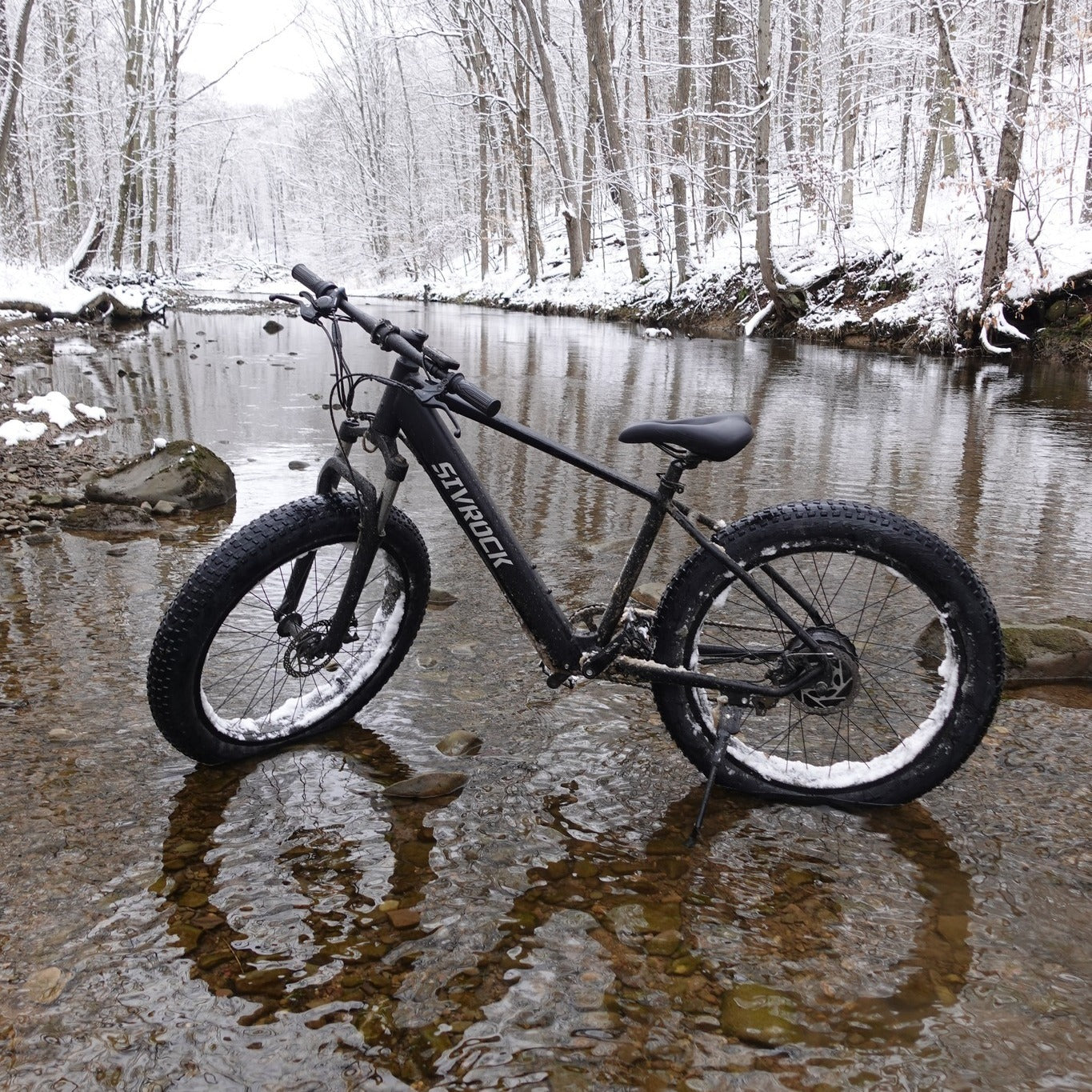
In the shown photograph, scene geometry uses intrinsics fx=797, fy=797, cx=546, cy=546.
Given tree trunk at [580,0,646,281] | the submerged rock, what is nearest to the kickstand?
the submerged rock

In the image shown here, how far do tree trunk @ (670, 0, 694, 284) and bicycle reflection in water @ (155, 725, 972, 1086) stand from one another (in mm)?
21036

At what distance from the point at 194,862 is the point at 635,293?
25.2m

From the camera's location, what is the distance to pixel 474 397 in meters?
2.34

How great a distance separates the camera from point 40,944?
5.83 ft

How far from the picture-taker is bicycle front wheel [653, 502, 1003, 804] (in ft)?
7.50

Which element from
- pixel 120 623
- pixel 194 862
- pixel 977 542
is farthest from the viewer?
pixel 977 542

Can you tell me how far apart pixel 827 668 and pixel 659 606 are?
1.77 feet

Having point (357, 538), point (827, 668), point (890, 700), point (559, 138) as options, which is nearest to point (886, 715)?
point (890, 700)

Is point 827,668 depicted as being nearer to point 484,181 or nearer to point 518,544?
point 518,544

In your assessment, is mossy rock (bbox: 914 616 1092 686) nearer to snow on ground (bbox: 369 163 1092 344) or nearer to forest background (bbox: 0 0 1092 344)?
forest background (bbox: 0 0 1092 344)

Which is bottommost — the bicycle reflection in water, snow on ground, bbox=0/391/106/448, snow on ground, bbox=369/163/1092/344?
the bicycle reflection in water

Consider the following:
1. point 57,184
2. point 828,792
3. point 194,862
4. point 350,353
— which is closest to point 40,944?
point 194,862

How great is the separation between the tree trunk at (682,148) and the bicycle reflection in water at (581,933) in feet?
69.0

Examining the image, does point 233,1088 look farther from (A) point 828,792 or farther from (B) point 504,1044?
(A) point 828,792
